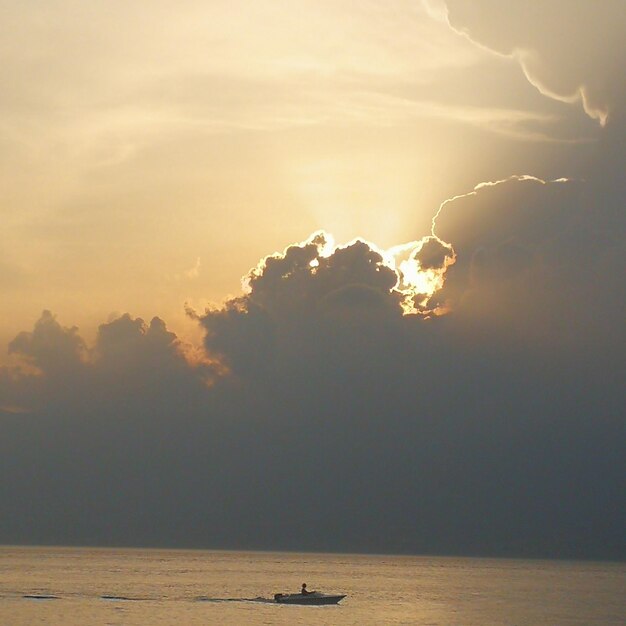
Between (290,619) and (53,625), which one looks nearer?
(53,625)

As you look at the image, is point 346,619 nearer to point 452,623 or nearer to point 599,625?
point 452,623

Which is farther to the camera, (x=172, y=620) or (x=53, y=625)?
(x=172, y=620)

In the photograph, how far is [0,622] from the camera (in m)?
186

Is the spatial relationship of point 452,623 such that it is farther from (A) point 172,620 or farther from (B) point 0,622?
(B) point 0,622

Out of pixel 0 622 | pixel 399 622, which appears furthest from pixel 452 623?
pixel 0 622

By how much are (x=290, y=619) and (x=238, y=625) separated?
488 inches

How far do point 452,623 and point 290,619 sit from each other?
2858cm

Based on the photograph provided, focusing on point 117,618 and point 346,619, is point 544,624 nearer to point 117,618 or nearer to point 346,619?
point 346,619

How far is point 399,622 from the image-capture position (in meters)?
200

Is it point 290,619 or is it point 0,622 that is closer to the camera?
point 0,622

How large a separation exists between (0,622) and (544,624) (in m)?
93.0

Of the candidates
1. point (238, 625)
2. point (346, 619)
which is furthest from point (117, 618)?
point (346, 619)

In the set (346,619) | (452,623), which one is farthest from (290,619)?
(452,623)

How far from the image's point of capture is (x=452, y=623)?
7854 inches
